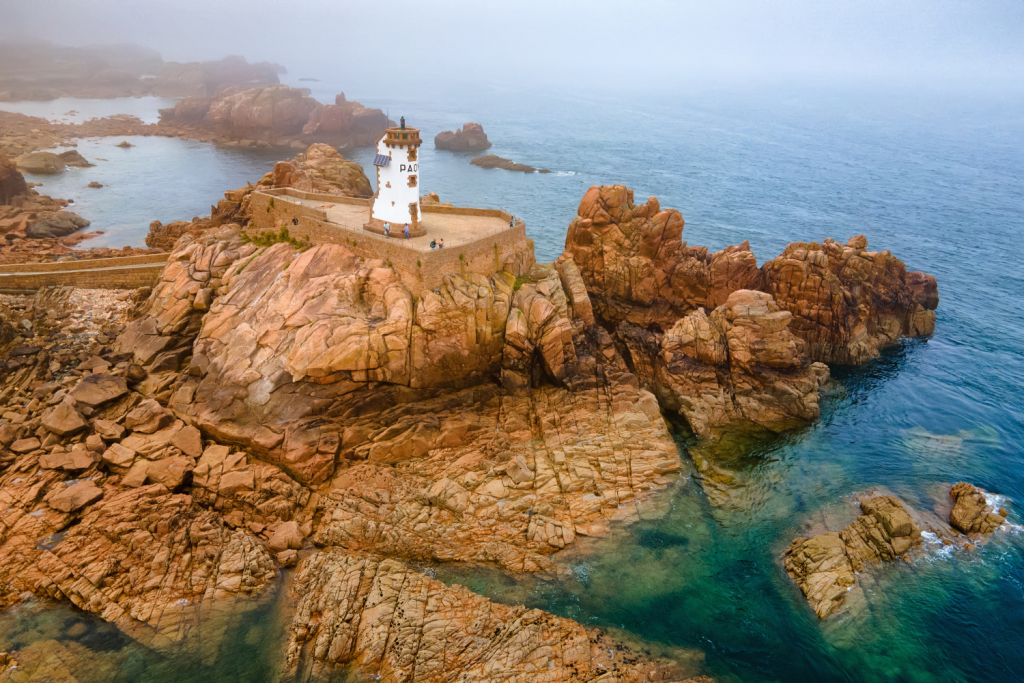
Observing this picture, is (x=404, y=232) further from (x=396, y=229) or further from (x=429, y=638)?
(x=429, y=638)

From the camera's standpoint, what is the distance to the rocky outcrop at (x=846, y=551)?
89.9 feet

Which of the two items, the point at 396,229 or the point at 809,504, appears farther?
the point at 396,229

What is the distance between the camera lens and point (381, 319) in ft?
120

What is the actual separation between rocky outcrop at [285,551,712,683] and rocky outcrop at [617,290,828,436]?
1823cm

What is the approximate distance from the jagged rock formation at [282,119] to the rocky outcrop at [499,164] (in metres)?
35.0

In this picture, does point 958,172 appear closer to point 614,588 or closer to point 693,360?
point 693,360

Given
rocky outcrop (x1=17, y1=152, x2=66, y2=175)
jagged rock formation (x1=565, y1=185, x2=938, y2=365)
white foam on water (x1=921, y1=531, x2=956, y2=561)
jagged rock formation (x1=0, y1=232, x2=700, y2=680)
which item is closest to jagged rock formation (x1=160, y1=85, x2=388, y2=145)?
rocky outcrop (x1=17, y1=152, x2=66, y2=175)

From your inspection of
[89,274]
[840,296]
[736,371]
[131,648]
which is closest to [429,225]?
[736,371]

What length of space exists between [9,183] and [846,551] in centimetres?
9528

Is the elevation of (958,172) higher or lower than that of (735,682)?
higher

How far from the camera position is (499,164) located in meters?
115

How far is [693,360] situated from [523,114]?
579 ft

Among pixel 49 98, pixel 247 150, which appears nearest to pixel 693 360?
pixel 247 150

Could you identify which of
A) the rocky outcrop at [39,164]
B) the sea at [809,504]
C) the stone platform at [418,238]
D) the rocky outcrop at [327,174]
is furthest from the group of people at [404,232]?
the rocky outcrop at [39,164]
